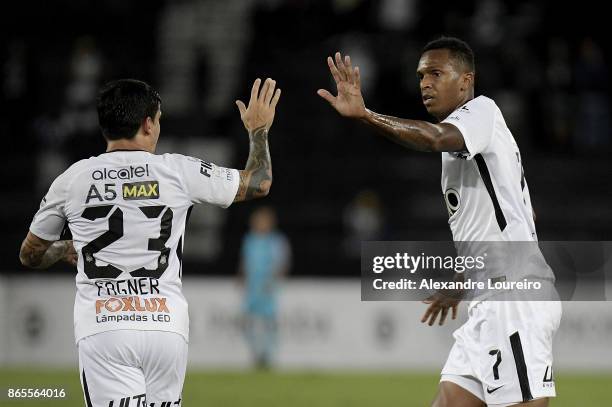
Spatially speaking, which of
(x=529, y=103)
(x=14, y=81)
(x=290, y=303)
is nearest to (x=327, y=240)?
(x=290, y=303)

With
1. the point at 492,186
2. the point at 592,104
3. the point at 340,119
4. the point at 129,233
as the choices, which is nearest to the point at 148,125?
the point at 129,233

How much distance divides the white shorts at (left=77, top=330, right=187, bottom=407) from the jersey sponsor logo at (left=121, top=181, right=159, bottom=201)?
0.66 meters

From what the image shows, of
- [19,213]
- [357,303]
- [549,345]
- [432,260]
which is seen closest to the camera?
[549,345]

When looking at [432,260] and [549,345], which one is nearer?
[549,345]

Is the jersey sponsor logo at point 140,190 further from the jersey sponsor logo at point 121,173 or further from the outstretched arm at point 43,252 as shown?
the outstretched arm at point 43,252

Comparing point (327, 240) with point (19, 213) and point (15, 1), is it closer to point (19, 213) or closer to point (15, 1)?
point (19, 213)

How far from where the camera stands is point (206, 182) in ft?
18.0

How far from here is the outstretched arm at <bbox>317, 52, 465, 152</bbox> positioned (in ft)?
17.9

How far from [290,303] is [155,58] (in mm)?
7088

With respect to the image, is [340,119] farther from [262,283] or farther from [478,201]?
[478,201]

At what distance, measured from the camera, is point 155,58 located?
21.5 m

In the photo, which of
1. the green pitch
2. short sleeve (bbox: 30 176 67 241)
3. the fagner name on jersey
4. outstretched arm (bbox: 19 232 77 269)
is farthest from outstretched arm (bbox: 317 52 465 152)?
the green pitch

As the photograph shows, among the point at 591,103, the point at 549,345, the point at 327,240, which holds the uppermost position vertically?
the point at 591,103

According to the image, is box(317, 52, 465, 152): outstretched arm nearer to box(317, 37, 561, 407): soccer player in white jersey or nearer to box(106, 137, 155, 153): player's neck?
box(317, 37, 561, 407): soccer player in white jersey
